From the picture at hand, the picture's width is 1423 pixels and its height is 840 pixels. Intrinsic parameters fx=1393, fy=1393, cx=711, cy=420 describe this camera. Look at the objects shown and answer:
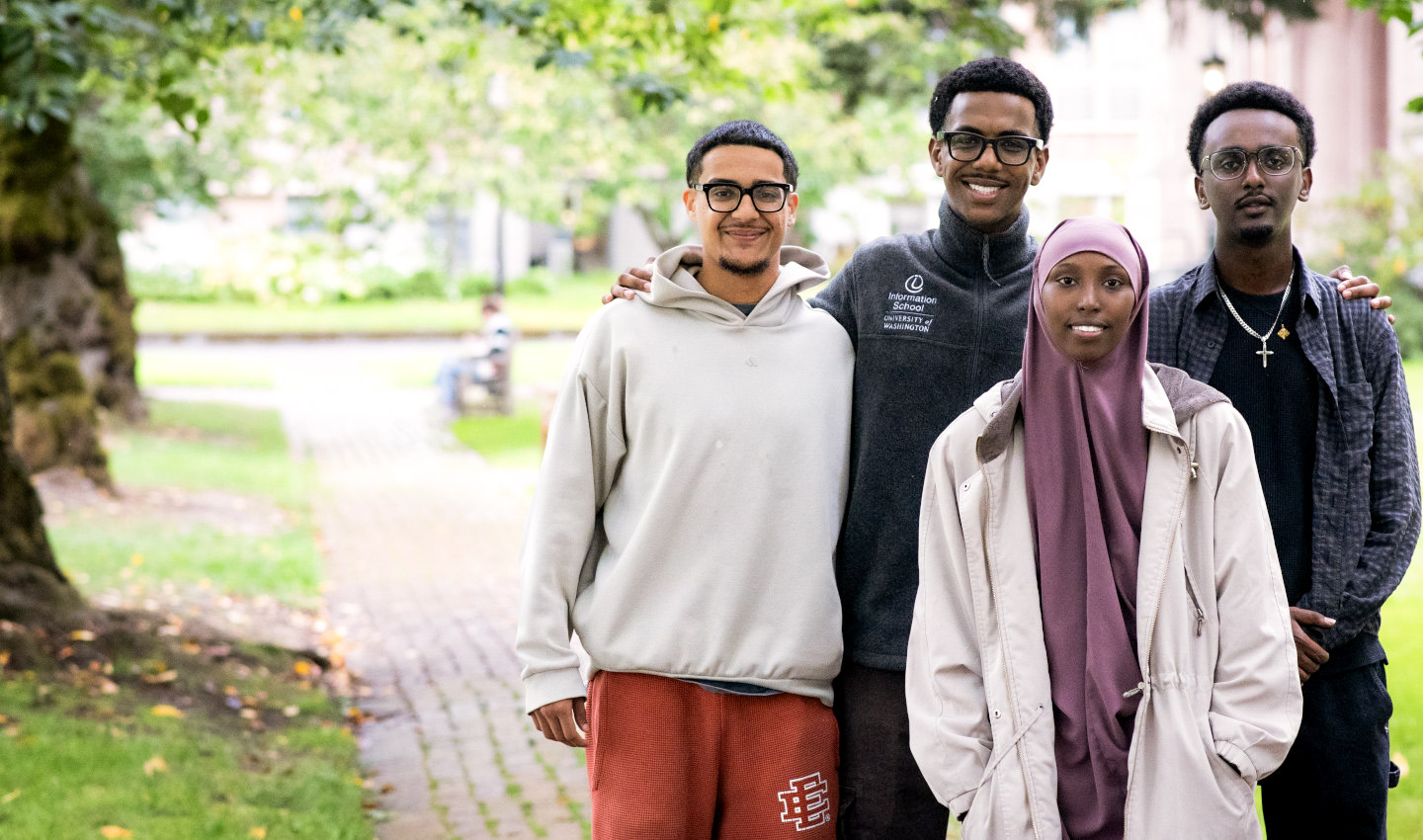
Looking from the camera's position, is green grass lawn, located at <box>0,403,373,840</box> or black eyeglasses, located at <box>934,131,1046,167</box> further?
green grass lawn, located at <box>0,403,373,840</box>

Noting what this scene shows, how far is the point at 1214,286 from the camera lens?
11.2 ft

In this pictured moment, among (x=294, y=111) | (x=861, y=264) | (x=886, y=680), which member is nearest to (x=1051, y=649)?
(x=886, y=680)

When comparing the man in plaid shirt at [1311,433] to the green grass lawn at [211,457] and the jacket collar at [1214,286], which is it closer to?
the jacket collar at [1214,286]

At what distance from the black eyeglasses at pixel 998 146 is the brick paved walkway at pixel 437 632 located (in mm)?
3632

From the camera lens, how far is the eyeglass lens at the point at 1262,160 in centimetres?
329

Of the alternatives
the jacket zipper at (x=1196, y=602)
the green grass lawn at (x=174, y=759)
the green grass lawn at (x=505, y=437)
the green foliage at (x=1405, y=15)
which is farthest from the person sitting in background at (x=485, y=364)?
the jacket zipper at (x=1196, y=602)

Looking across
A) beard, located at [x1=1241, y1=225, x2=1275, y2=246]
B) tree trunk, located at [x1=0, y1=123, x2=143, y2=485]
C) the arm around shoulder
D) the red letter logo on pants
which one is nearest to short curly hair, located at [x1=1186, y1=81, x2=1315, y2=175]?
beard, located at [x1=1241, y1=225, x2=1275, y2=246]

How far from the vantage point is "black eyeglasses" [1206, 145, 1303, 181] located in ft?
10.8

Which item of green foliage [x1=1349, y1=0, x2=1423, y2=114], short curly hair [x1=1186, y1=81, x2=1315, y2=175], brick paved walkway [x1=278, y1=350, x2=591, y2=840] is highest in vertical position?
green foliage [x1=1349, y1=0, x2=1423, y2=114]

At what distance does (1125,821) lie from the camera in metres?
2.72

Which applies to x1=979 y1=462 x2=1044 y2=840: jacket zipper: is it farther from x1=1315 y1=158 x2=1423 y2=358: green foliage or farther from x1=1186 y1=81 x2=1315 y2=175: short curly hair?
x1=1315 y1=158 x2=1423 y2=358: green foliage

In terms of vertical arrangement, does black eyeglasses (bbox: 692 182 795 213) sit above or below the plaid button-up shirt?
above

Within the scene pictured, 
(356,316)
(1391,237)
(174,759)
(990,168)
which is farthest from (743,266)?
(356,316)

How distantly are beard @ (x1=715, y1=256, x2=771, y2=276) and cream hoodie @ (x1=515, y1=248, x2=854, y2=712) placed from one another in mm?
64
